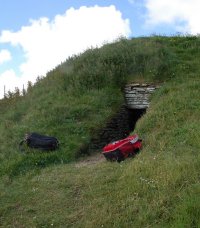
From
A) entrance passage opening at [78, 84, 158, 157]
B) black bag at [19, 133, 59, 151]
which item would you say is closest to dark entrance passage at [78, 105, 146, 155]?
entrance passage opening at [78, 84, 158, 157]

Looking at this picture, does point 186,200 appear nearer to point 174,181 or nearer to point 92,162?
point 174,181

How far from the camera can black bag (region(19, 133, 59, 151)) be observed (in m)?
11.1

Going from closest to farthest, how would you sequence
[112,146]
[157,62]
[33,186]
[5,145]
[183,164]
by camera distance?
[183,164], [33,186], [112,146], [5,145], [157,62]

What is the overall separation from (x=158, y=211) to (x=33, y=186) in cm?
317

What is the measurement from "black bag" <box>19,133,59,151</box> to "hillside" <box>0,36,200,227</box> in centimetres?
23

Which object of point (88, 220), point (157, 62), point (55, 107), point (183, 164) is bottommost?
point (88, 220)

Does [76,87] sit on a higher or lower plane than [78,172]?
higher

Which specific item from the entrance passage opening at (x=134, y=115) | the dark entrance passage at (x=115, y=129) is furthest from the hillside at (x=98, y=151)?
the entrance passage opening at (x=134, y=115)

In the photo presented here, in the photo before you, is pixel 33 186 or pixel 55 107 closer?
pixel 33 186

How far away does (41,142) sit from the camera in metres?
11.1

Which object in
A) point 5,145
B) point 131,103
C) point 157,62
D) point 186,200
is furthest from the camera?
point 157,62

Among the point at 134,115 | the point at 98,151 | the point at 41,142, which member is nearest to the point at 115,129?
the point at 98,151

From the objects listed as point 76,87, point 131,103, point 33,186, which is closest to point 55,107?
point 76,87

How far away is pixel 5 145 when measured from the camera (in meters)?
11.9
